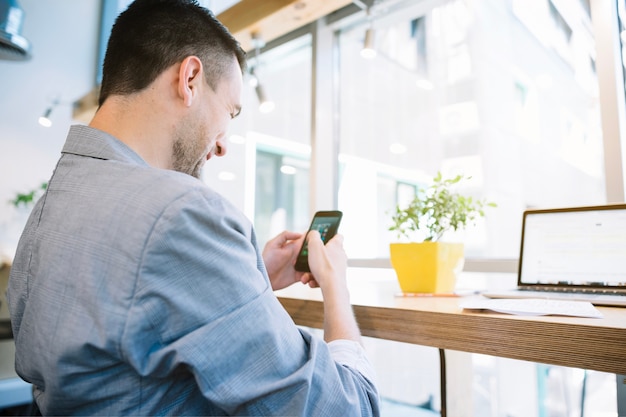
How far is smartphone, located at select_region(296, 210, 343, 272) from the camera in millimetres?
1038

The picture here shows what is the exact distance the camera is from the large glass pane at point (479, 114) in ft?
5.03

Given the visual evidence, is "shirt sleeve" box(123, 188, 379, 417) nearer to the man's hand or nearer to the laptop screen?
the man's hand

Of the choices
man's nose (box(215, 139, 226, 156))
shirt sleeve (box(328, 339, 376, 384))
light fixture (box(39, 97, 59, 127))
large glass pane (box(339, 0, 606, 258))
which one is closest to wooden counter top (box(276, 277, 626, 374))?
shirt sleeve (box(328, 339, 376, 384))

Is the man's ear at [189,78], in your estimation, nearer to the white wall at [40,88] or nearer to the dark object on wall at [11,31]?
the dark object on wall at [11,31]

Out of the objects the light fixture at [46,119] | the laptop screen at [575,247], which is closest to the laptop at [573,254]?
the laptop screen at [575,247]

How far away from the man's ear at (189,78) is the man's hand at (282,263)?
0.47 m

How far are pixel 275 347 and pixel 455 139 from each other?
1.52 m

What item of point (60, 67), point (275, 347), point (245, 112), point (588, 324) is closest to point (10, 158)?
point (60, 67)

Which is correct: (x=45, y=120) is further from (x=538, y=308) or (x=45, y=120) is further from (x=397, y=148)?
(x=538, y=308)

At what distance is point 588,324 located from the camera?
0.61 meters

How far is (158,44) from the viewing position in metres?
0.78

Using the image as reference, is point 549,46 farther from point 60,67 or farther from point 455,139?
point 60,67

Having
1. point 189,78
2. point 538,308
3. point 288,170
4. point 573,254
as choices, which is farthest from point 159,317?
point 288,170

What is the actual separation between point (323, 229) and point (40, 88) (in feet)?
7.87
